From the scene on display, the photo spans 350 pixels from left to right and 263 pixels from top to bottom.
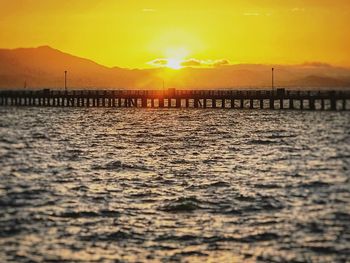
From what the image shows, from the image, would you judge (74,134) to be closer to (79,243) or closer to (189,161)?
(189,161)

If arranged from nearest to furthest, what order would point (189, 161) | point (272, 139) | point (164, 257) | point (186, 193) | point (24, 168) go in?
point (164, 257)
point (186, 193)
point (24, 168)
point (189, 161)
point (272, 139)

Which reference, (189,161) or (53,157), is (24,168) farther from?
(189,161)

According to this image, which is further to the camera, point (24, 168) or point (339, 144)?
point (339, 144)

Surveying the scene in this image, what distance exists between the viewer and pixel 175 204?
29359 millimetres

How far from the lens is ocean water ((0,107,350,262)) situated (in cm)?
2156

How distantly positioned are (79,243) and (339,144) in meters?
41.7

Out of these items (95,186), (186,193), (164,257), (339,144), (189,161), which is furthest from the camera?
(339,144)

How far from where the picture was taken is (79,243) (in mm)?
22266

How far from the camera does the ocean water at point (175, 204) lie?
2156 cm

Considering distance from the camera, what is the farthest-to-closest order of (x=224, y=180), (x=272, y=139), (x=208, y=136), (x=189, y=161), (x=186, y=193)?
(x=208, y=136), (x=272, y=139), (x=189, y=161), (x=224, y=180), (x=186, y=193)

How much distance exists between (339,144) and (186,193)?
3109 centimetres

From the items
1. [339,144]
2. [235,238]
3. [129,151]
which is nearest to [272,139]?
[339,144]

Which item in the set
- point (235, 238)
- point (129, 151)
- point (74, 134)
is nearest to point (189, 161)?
point (129, 151)

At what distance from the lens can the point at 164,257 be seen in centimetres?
2081
